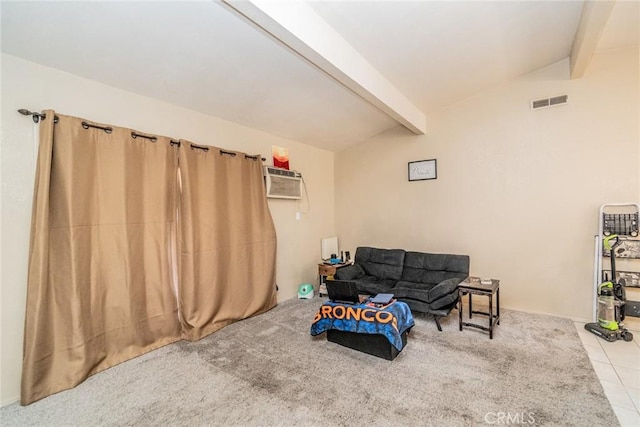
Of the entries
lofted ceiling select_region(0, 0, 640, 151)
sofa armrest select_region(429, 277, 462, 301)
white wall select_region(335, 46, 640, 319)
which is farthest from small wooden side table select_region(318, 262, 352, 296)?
lofted ceiling select_region(0, 0, 640, 151)

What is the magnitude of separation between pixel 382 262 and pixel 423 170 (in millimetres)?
1574

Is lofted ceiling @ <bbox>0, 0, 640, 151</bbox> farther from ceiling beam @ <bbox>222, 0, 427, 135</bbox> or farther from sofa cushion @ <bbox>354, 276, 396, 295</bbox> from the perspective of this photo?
sofa cushion @ <bbox>354, 276, 396, 295</bbox>

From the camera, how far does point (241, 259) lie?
11.8 feet

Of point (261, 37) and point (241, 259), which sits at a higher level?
point (261, 37)

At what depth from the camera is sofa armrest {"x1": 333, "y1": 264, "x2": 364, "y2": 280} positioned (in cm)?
402

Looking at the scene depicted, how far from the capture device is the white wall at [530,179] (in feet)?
10.5

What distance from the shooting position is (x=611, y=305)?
2.89 metres

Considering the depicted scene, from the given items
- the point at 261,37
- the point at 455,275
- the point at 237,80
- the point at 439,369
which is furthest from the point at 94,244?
the point at 455,275

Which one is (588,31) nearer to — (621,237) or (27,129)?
(621,237)

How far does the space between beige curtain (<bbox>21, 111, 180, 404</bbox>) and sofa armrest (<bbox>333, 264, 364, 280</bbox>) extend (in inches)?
82.2

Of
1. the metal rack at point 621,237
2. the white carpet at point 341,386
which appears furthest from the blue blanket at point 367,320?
the metal rack at point 621,237

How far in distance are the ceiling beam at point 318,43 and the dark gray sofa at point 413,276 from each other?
2.07 metres

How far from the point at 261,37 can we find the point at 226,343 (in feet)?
9.55

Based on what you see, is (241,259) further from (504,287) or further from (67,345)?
(504,287)
